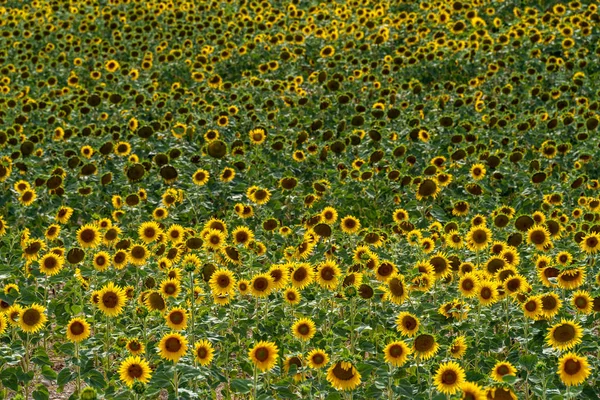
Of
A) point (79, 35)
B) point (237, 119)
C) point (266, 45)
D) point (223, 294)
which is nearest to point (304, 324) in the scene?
point (223, 294)

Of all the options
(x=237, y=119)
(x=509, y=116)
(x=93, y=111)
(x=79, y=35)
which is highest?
(x=509, y=116)

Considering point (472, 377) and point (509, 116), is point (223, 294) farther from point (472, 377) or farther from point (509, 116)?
point (509, 116)

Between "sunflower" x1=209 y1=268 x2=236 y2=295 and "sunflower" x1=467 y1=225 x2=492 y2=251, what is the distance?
7.13 feet

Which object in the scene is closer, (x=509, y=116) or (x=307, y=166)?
(x=307, y=166)

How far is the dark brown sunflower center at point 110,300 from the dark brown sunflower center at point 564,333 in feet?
9.75

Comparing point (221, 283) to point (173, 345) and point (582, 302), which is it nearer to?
point (173, 345)

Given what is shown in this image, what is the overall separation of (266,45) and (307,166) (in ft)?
19.2

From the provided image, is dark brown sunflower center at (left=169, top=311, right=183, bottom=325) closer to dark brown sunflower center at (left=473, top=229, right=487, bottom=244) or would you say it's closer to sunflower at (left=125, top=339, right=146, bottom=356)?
sunflower at (left=125, top=339, right=146, bottom=356)

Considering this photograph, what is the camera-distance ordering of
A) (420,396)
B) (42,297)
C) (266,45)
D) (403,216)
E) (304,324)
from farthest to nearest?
(266,45)
(403,216)
(42,297)
(304,324)
(420,396)

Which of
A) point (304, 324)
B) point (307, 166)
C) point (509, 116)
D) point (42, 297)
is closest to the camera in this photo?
point (304, 324)

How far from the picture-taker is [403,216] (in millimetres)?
8227

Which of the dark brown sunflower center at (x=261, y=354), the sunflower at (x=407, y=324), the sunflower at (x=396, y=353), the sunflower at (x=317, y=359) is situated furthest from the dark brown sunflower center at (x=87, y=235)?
the sunflower at (x=396, y=353)

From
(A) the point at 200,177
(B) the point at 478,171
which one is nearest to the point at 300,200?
(A) the point at 200,177

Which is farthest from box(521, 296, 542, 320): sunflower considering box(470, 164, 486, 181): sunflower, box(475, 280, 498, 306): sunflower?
box(470, 164, 486, 181): sunflower
